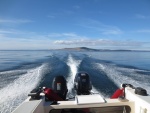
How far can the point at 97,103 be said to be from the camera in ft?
9.11

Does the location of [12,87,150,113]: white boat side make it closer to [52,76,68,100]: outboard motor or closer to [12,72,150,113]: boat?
[12,72,150,113]: boat

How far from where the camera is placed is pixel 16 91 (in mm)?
7254

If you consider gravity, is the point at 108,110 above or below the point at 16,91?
above

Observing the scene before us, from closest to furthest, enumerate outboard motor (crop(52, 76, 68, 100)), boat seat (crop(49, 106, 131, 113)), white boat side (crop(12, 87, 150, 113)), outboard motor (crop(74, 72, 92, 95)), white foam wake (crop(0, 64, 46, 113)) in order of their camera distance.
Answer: white boat side (crop(12, 87, 150, 113)) → boat seat (crop(49, 106, 131, 113)) → outboard motor (crop(52, 76, 68, 100)) → outboard motor (crop(74, 72, 92, 95)) → white foam wake (crop(0, 64, 46, 113))

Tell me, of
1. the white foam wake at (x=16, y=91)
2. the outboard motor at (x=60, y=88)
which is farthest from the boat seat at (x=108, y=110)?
the white foam wake at (x=16, y=91)

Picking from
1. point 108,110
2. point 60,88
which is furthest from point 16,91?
point 108,110

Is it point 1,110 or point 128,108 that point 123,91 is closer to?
point 128,108

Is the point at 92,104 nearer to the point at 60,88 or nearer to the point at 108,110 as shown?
the point at 108,110

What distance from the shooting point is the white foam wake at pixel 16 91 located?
5770 mm

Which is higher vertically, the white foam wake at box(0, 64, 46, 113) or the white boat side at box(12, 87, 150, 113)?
the white boat side at box(12, 87, 150, 113)

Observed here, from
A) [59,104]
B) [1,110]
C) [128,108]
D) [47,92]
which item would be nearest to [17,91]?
[1,110]

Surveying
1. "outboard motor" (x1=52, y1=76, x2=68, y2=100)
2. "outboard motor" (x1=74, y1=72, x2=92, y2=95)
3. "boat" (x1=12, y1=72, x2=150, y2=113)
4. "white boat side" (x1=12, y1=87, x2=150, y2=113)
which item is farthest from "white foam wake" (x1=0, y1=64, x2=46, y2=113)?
"white boat side" (x1=12, y1=87, x2=150, y2=113)

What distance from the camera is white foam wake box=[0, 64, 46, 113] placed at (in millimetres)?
5770

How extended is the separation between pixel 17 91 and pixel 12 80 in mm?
2021
